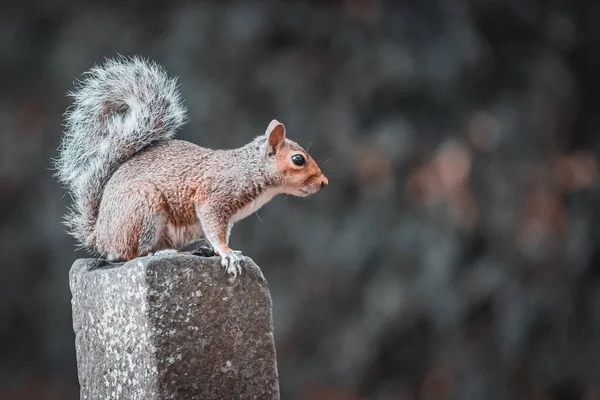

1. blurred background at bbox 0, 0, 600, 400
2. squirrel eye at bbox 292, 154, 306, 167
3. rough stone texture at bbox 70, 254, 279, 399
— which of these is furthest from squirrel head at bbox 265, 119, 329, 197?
blurred background at bbox 0, 0, 600, 400

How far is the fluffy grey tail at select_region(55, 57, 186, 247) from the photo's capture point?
2850 mm

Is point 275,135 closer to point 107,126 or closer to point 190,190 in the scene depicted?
point 190,190

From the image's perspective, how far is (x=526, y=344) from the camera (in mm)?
7441

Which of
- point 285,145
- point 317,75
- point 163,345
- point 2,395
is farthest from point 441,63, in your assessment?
point 163,345

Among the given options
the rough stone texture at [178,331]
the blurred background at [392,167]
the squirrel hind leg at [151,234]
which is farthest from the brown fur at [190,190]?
the blurred background at [392,167]

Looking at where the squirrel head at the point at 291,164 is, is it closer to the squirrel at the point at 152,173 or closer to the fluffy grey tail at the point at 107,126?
the squirrel at the point at 152,173

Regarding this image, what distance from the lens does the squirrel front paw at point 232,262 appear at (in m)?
2.58

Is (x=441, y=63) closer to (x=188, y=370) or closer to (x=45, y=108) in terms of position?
(x=45, y=108)

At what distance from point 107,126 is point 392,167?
15.7 feet

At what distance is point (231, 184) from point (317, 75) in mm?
4886

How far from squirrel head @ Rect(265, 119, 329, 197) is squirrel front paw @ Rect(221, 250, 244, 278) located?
0.29 meters

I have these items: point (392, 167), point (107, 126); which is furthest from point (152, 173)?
point (392, 167)

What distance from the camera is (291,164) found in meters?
2.77

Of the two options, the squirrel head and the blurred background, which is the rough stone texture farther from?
the blurred background
